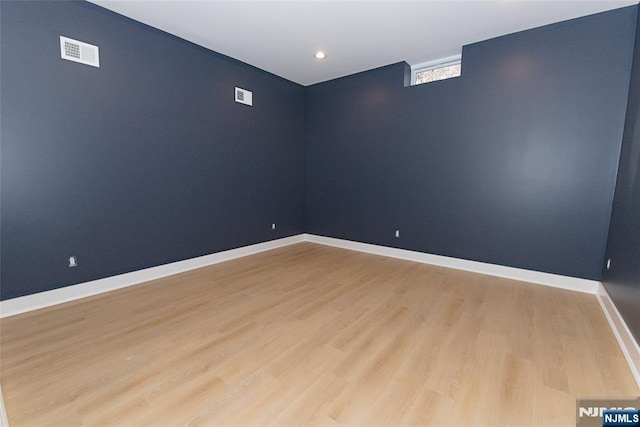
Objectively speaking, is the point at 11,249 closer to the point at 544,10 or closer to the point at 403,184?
the point at 403,184

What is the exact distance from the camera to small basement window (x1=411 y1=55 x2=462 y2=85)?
146 inches

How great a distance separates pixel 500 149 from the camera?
334cm

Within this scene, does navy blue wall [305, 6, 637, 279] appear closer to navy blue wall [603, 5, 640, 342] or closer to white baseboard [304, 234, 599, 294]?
white baseboard [304, 234, 599, 294]

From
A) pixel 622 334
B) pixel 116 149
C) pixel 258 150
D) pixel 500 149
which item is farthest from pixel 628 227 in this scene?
pixel 116 149

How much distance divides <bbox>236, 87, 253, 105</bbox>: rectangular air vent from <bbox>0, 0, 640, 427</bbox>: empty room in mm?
29

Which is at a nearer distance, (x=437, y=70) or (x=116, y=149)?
(x=116, y=149)

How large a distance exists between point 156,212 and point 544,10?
4.63m

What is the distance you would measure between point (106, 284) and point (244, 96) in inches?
117

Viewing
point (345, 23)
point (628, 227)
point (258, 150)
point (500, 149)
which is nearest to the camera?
point (628, 227)

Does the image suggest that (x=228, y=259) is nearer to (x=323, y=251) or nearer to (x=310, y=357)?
(x=323, y=251)

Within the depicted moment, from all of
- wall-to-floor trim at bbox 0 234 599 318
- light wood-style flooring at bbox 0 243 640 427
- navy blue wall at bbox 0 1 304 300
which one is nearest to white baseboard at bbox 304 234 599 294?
wall-to-floor trim at bbox 0 234 599 318

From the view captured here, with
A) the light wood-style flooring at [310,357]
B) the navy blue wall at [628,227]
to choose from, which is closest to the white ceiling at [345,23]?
the navy blue wall at [628,227]

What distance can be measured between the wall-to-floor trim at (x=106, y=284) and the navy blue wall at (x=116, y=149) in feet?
0.25

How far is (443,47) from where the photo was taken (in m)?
3.51
